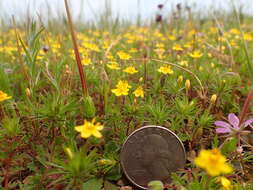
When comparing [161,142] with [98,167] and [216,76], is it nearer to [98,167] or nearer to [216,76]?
[98,167]

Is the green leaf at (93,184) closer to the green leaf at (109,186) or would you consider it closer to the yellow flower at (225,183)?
the green leaf at (109,186)

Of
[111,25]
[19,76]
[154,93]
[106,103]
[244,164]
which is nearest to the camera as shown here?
[244,164]

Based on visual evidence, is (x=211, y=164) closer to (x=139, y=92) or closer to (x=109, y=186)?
(x=109, y=186)

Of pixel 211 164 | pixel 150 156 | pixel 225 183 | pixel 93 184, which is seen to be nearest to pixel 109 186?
pixel 93 184

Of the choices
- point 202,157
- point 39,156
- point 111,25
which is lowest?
point 39,156

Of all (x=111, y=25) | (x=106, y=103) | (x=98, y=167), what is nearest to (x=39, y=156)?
(x=98, y=167)

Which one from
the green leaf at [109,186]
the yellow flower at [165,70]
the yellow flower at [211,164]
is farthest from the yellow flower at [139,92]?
the yellow flower at [211,164]

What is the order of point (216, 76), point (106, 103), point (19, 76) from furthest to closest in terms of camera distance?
1. point (19, 76)
2. point (216, 76)
3. point (106, 103)
